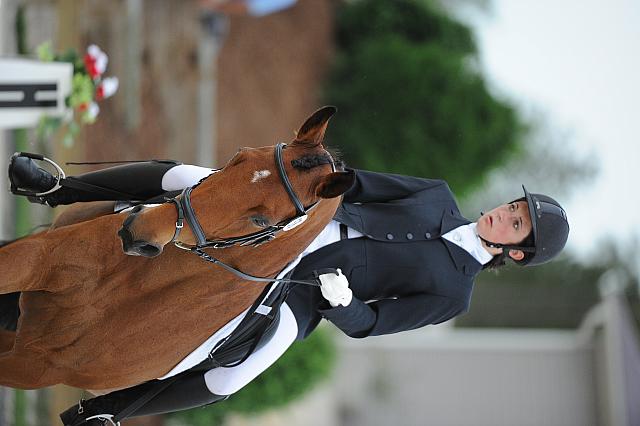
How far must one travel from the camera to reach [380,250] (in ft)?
14.4

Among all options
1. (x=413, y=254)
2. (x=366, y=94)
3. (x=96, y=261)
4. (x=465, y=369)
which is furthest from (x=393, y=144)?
Answer: (x=96, y=261)

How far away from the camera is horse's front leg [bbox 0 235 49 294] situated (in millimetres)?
3289

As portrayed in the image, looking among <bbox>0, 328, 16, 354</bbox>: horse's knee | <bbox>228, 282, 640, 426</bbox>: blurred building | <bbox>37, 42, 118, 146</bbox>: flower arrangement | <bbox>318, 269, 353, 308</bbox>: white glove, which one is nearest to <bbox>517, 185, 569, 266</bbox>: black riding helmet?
<bbox>318, 269, 353, 308</bbox>: white glove

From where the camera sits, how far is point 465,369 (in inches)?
625

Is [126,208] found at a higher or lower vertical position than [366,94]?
lower

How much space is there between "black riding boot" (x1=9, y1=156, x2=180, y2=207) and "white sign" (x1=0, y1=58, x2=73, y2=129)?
2337mm

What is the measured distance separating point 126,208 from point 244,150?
1.05m

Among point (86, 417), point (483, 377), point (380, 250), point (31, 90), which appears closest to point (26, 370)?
point (86, 417)

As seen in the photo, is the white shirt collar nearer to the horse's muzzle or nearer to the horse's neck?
the horse's neck

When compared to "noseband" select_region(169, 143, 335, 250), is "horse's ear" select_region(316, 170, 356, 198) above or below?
above

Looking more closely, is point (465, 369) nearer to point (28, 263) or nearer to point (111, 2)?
point (111, 2)

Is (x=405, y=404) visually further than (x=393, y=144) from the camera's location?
Yes

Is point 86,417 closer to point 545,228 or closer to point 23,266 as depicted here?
point 23,266

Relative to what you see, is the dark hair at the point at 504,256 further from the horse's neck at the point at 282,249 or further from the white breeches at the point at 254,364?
the horse's neck at the point at 282,249
